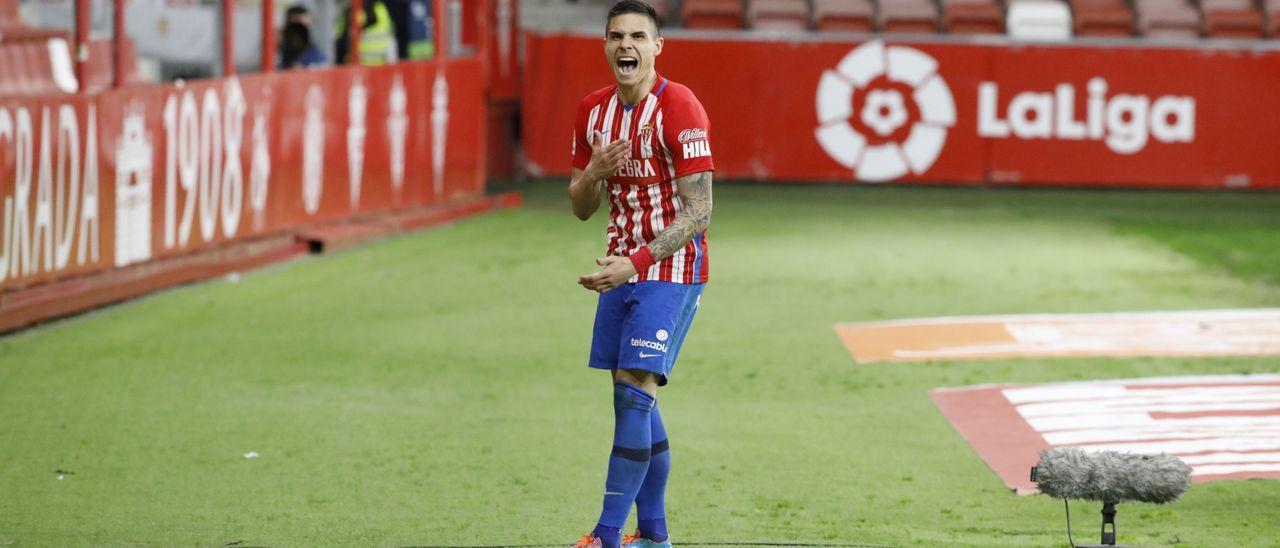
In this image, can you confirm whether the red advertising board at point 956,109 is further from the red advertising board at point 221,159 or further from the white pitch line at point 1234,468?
the white pitch line at point 1234,468

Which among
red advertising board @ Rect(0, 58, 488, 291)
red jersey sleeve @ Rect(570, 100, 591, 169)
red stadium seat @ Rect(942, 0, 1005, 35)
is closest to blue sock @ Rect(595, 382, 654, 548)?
red jersey sleeve @ Rect(570, 100, 591, 169)

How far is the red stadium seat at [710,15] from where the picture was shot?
64.6ft

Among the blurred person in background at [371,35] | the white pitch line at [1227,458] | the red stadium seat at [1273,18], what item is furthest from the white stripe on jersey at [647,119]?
the red stadium seat at [1273,18]

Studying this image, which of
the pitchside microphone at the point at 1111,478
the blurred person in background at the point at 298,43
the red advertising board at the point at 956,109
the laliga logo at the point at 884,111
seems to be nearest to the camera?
the pitchside microphone at the point at 1111,478

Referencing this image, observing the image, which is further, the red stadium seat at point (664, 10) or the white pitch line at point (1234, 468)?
the red stadium seat at point (664, 10)

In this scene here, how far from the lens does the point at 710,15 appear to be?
19750 millimetres

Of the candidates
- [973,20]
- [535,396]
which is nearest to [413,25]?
[973,20]

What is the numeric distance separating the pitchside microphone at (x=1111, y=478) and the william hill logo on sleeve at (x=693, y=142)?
1449 millimetres

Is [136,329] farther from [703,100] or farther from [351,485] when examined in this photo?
[703,100]

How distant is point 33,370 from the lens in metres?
9.28

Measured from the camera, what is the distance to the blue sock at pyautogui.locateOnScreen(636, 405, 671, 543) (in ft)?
19.1

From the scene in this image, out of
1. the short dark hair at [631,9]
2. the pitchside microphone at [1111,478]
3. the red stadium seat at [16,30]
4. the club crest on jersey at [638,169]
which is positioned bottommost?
the pitchside microphone at [1111,478]

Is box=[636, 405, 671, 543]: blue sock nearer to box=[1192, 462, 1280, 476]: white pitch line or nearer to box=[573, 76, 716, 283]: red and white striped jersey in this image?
box=[573, 76, 716, 283]: red and white striped jersey

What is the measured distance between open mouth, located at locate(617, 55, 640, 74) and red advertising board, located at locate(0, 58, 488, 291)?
5.90 metres
